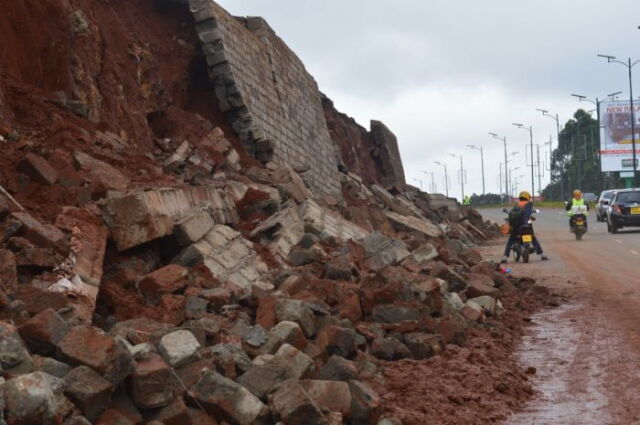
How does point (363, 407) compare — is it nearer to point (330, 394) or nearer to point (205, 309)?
point (330, 394)

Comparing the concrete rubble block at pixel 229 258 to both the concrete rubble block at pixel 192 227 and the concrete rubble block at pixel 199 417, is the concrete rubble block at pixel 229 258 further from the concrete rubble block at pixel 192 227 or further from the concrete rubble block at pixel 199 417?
the concrete rubble block at pixel 199 417

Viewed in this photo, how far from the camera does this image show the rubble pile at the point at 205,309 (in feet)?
18.4

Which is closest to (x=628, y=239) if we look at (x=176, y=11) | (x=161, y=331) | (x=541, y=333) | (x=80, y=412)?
(x=176, y=11)

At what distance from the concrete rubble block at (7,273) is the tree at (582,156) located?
79046mm

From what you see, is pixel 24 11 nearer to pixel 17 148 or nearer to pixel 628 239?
pixel 17 148

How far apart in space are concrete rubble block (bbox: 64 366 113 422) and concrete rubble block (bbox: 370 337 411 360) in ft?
11.9

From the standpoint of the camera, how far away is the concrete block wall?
68.1 feet

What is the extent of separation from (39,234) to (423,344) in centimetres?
388

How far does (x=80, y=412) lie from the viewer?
517cm

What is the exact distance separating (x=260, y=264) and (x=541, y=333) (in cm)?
369

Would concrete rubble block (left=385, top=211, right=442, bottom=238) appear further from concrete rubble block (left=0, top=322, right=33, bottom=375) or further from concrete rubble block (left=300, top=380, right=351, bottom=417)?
concrete rubble block (left=0, top=322, right=33, bottom=375)

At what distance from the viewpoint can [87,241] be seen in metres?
8.84

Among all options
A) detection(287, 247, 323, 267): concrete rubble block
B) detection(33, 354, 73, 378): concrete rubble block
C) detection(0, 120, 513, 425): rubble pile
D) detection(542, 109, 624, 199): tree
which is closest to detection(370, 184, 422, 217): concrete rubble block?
detection(0, 120, 513, 425): rubble pile

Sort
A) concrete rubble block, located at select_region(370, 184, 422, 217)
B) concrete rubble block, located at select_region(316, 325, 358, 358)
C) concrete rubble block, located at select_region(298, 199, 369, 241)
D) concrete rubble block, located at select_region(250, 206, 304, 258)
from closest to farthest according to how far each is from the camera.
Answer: concrete rubble block, located at select_region(316, 325, 358, 358) < concrete rubble block, located at select_region(250, 206, 304, 258) < concrete rubble block, located at select_region(298, 199, 369, 241) < concrete rubble block, located at select_region(370, 184, 422, 217)
